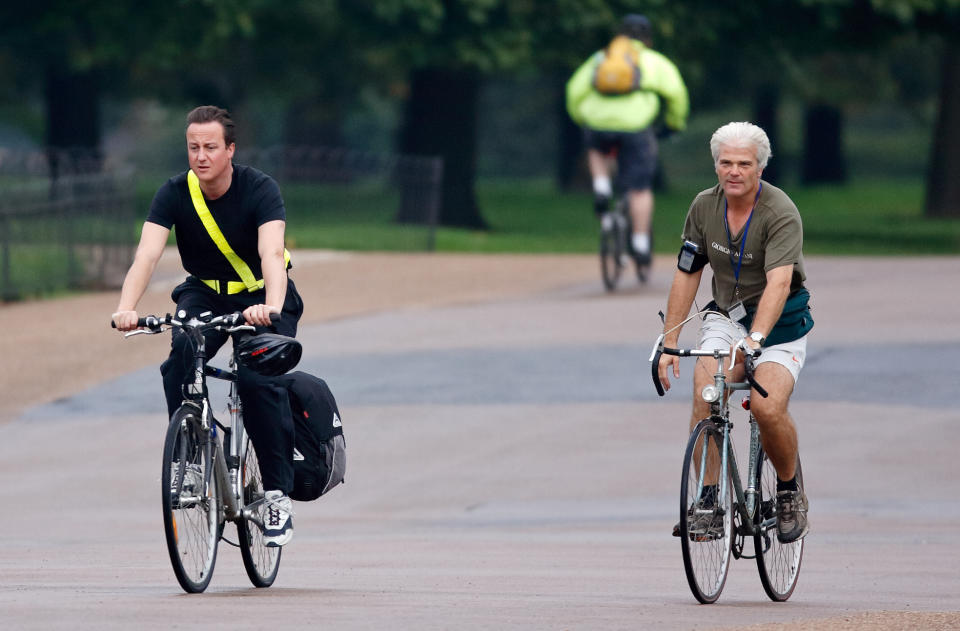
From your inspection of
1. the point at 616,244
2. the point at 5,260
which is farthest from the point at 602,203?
the point at 5,260

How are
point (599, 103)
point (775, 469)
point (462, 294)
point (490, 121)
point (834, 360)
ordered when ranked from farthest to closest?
point (490, 121) < point (462, 294) < point (599, 103) < point (834, 360) < point (775, 469)

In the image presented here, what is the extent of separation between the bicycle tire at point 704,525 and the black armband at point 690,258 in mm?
607

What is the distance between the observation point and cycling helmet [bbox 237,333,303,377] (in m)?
6.74

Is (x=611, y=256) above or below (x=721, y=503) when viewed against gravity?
below

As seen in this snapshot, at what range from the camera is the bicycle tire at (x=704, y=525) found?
20.9 feet

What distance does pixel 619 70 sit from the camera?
51.2 feet

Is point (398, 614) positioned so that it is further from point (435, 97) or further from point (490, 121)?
point (490, 121)

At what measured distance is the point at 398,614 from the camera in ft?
19.9

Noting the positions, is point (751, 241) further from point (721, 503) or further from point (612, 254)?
point (612, 254)

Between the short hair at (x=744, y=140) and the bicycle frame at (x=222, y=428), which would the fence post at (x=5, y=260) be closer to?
the bicycle frame at (x=222, y=428)

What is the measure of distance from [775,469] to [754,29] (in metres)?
18.5

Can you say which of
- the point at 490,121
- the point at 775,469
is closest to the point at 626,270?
the point at 775,469

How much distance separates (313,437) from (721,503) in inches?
63.4

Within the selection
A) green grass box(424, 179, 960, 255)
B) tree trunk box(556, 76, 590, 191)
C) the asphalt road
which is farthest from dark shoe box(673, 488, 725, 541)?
tree trunk box(556, 76, 590, 191)
